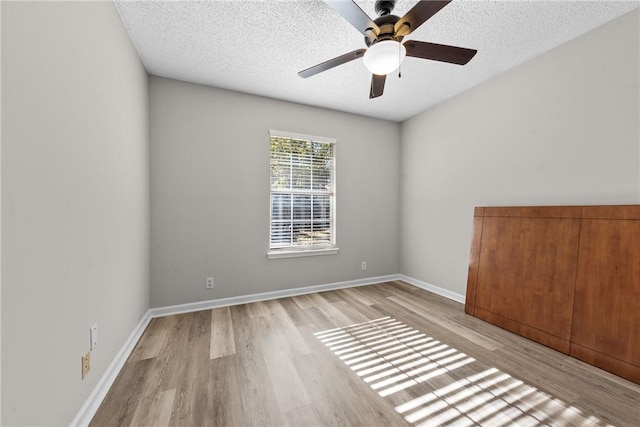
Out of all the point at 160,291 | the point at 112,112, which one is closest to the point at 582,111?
the point at 112,112

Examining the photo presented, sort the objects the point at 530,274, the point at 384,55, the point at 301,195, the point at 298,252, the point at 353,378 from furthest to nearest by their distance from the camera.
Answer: the point at 301,195 → the point at 298,252 → the point at 530,274 → the point at 353,378 → the point at 384,55

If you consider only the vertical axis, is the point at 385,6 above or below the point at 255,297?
above

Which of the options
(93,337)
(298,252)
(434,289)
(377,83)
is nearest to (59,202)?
(93,337)

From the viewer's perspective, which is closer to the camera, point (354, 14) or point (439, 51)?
point (354, 14)

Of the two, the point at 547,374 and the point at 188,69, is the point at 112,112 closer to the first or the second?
the point at 188,69

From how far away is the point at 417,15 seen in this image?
147 centimetres

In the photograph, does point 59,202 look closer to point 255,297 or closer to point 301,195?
point 255,297

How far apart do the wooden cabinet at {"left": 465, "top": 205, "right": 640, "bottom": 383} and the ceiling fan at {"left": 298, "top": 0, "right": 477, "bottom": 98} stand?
1674 mm

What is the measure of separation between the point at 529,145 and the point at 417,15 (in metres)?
1.94

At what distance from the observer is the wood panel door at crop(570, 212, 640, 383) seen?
5.64 feet

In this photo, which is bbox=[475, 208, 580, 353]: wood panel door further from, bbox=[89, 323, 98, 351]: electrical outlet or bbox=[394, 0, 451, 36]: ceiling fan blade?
bbox=[89, 323, 98, 351]: electrical outlet

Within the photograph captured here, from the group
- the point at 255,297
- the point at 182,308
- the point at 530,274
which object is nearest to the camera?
the point at 530,274

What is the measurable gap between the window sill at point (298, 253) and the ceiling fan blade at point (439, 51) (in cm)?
255

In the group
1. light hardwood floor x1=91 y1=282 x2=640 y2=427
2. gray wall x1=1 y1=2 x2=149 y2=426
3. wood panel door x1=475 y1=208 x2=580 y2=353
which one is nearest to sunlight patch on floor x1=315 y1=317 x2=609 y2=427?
light hardwood floor x1=91 y1=282 x2=640 y2=427
